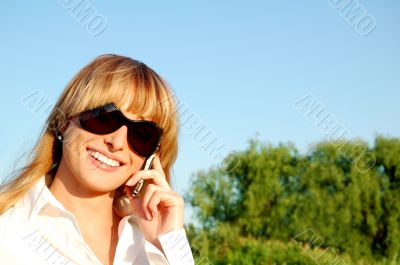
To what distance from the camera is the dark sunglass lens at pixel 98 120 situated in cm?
293

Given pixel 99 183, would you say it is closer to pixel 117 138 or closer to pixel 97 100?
pixel 117 138

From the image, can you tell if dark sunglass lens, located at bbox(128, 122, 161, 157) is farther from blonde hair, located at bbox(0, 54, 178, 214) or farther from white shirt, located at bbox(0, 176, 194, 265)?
white shirt, located at bbox(0, 176, 194, 265)

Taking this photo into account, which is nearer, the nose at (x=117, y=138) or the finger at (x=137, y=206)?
the nose at (x=117, y=138)

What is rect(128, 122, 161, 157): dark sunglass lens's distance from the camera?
303 centimetres

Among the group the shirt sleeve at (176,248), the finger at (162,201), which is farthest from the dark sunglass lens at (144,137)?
the shirt sleeve at (176,248)

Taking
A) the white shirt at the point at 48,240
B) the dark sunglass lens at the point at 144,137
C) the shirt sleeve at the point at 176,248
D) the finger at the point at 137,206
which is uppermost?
the dark sunglass lens at the point at 144,137

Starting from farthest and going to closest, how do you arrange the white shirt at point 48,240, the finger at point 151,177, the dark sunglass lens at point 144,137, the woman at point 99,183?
the finger at point 151,177, the dark sunglass lens at point 144,137, the woman at point 99,183, the white shirt at point 48,240

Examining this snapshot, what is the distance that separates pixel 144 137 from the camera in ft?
10.1

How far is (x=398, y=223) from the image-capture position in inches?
1276

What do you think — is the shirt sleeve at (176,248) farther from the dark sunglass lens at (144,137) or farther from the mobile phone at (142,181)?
the dark sunglass lens at (144,137)

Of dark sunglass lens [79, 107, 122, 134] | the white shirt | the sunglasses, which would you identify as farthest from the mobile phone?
dark sunglass lens [79, 107, 122, 134]

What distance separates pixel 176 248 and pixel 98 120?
2.64 ft

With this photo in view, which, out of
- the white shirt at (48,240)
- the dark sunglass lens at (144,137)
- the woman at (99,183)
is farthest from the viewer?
the dark sunglass lens at (144,137)

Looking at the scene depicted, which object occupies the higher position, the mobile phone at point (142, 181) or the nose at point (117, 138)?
the nose at point (117, 138)
